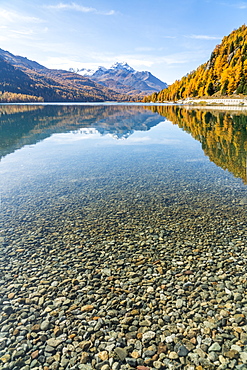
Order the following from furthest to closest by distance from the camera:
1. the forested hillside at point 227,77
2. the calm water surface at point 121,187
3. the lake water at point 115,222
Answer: the forested hillside at point 227,77 → the calm water surface at point 121,187 → the lake water at point 115,222

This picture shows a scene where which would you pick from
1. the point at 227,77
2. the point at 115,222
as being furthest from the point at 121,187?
the point at 227,77

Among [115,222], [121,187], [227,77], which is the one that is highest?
[227,77]

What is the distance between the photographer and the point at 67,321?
8258mm

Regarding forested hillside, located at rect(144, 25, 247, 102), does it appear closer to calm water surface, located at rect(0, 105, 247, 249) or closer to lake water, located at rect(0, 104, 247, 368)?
calm water surface, located at rect(0, 105, 247, 249)

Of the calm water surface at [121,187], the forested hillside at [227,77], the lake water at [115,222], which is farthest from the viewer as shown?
the forested hillside at [227,77]

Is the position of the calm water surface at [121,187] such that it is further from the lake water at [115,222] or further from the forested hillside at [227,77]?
the forested hillside at [227,77]

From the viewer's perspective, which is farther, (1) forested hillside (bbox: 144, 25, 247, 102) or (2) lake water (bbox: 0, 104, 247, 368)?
(1) forested hillside (bbox: 144, 25, 247, 102)

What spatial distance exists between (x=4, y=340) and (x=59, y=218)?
8.76 m

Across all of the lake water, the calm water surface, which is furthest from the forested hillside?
the lake water

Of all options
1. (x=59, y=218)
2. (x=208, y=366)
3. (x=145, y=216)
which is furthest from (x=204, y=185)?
(x=208, y=366)

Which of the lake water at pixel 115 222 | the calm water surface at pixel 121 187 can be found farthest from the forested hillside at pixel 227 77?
the lake water at pixel 115 222

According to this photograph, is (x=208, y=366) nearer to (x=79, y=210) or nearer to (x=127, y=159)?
(x=79, y=210)

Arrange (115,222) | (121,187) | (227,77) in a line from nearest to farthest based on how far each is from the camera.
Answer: (115,222), (121,187), (227,77)

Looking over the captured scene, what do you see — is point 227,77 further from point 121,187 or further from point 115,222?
point 115,222
